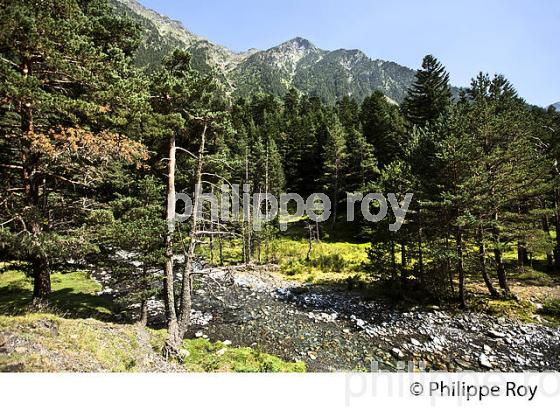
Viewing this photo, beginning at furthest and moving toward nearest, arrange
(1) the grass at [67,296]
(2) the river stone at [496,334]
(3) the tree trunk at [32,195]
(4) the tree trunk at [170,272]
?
1. (2) the river stone at [496,334]
2. (1) the grass at [67,296]
3. (4) the tree trunk at [170,272]
4. (3) the tree trunk at [32,195]

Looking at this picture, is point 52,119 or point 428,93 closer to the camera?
point 52,119

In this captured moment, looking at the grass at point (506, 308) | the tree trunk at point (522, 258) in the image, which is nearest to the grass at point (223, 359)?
the grass at point (506, 308)

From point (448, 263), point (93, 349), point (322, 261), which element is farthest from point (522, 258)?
point (93, 349)

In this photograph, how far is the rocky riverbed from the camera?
41.4 ft

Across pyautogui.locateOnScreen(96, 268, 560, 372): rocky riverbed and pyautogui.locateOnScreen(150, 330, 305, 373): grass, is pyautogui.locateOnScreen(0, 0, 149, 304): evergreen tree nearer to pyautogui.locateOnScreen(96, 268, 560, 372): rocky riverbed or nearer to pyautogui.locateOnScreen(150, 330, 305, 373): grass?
pyautogui.locateOnScreen(150, 330, 305, 373): grass

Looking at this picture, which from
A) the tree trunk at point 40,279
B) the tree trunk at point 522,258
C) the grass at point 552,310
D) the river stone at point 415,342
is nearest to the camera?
the tree trunk at point 40,279

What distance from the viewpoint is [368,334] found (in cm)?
1524

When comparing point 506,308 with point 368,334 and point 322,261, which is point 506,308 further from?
point 322,261

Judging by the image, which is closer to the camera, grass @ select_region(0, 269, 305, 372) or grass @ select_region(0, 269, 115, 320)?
grass @ select_region(0, 269, 305, 372)

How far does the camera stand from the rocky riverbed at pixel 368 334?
41.4 ft

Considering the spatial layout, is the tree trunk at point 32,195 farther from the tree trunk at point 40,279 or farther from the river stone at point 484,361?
the river stone at point 484,361

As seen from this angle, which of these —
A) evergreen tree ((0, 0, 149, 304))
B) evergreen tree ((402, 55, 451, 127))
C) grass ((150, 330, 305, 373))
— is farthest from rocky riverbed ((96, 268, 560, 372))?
evergreen tree ((402, 55, 451, 127))

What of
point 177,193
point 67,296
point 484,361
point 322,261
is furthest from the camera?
point 322,261
